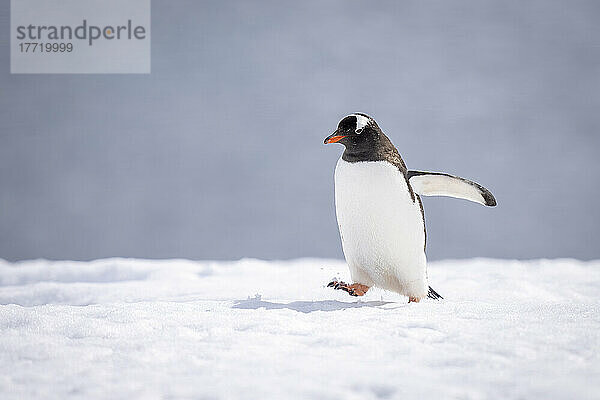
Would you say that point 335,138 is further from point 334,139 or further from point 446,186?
point 446,186

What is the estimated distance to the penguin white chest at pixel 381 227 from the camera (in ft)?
8.42

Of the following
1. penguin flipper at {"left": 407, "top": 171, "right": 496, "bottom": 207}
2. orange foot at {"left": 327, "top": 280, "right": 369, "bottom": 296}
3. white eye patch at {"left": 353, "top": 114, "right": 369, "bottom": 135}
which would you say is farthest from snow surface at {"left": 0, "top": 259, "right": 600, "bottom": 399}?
white eye patch at {"left": 353, "top": 114, "right": 369, "bottom": 135}

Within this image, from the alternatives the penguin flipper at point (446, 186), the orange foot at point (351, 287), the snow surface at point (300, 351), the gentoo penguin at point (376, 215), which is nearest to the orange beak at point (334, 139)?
the gentoo penguin at point (376, 215)

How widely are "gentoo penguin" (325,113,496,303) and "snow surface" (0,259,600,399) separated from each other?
19cm

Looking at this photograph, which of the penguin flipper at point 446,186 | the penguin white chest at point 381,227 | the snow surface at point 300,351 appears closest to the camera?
the snow surface at point 300,351

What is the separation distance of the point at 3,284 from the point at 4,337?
9.82 feet

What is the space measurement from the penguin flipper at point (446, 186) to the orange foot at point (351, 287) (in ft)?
1.85

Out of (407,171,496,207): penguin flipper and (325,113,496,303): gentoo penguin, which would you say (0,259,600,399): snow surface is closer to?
(325,113,496,303): gentoo penguin

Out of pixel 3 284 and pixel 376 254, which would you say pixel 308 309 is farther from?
pixel 3 284

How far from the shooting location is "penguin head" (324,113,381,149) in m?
2.63

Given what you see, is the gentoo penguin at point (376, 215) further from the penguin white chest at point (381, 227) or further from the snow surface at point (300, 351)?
the snow surface at point (300, 351)

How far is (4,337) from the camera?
1.67m

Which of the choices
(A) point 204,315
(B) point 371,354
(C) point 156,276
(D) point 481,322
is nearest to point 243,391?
(B) point 371,354

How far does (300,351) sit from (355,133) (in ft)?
4.37
